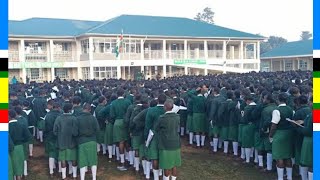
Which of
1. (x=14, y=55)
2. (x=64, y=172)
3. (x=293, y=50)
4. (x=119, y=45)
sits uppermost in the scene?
(x=293, y=50)

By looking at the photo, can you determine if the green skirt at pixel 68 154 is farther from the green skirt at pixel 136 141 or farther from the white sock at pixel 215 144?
the white sock at pixel 215 144

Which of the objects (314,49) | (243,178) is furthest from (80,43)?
(314,49)

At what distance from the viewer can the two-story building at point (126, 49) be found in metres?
30.7

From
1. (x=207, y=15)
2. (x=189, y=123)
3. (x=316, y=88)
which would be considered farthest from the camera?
(x=207, y=15)

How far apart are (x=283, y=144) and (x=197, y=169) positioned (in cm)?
230

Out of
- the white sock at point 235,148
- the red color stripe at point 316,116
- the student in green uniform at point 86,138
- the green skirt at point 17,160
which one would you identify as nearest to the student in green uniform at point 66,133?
the student in green uniform at point 86,138

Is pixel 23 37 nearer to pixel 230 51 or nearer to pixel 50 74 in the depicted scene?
pixel 50 74

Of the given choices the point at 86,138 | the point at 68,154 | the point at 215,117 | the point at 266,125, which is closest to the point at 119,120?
the point at 86,138

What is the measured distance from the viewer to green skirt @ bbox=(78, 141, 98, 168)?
6.90 metres

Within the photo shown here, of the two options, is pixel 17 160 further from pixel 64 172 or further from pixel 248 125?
pixel 248 125

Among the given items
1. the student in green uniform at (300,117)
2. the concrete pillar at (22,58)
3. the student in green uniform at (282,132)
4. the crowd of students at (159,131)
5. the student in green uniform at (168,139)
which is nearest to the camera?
the student in green uniform at (300,117)

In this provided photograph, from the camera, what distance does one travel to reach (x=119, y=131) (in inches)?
319

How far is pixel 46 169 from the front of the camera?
838cm

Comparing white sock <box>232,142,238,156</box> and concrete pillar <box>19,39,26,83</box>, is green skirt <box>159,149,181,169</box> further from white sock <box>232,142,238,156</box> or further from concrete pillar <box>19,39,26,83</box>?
concrete pillar <box>19,39,26,83</box>
